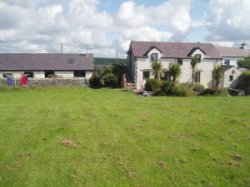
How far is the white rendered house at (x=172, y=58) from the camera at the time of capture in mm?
43875

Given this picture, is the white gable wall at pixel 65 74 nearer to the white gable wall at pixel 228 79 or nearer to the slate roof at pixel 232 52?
the white gable wall at pixel 228 79

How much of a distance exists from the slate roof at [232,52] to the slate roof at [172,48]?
24.1 metres

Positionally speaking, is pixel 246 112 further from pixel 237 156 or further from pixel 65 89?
pixel 65 89

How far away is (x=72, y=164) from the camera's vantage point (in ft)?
33.0

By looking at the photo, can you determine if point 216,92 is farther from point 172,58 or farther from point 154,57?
point 154,57

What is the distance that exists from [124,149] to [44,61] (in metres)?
38.5

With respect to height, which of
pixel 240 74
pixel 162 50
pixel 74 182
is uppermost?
pixel 162 50

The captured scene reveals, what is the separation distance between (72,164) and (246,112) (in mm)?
14365

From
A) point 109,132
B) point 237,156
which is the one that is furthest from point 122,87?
point 237,156

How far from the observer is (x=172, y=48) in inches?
1822

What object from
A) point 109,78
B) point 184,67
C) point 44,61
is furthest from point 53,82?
point 184,67

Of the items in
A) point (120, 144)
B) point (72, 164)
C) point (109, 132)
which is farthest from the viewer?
point (109, 132)

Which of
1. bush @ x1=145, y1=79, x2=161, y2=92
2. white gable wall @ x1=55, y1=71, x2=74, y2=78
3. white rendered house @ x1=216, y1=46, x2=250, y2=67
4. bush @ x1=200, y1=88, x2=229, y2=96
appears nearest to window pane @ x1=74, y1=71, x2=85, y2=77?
white gable wall @ x1=55, y1=71, x2=74, y2=78

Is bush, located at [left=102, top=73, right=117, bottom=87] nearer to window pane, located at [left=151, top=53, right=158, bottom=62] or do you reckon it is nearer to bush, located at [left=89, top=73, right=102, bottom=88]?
bush, located at [left=89, top=73, right=102, bottom=88]
